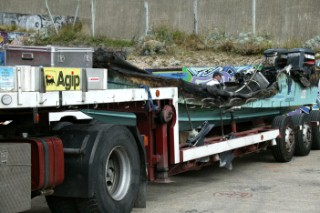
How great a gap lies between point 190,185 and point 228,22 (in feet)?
48.2

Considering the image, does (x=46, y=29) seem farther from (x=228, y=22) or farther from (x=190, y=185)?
(x=190, y=185)

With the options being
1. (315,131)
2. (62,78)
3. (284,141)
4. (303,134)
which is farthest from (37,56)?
(315,131)

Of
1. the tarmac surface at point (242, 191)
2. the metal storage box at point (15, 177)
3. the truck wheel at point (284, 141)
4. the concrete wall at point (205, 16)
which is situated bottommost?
the tarmac surface at point (242, 191)

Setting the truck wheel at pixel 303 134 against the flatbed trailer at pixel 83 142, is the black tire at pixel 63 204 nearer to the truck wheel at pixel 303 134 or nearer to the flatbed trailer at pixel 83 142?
the flatbed trailer at pixel 83 142

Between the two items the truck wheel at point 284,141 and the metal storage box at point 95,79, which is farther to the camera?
the truck wheel at point 284,141

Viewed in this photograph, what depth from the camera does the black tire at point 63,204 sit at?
244 inches

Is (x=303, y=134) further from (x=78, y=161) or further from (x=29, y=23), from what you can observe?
(x=29, y=23)

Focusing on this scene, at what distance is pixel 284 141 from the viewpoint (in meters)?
11.8

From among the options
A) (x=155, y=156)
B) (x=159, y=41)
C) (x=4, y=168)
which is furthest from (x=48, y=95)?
(x=159, y=41)

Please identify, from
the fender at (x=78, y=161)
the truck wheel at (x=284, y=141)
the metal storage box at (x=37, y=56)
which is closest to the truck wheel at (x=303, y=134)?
the truck wheel at (x=284, y=141)

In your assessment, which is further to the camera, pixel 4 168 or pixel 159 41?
pixel 159 41

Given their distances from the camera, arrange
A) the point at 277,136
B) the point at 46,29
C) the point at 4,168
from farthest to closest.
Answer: the point at 46,29 → the point at 277,136 → the point at 4,168

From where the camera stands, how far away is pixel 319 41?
20297 millimetres

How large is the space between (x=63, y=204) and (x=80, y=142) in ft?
2.51
